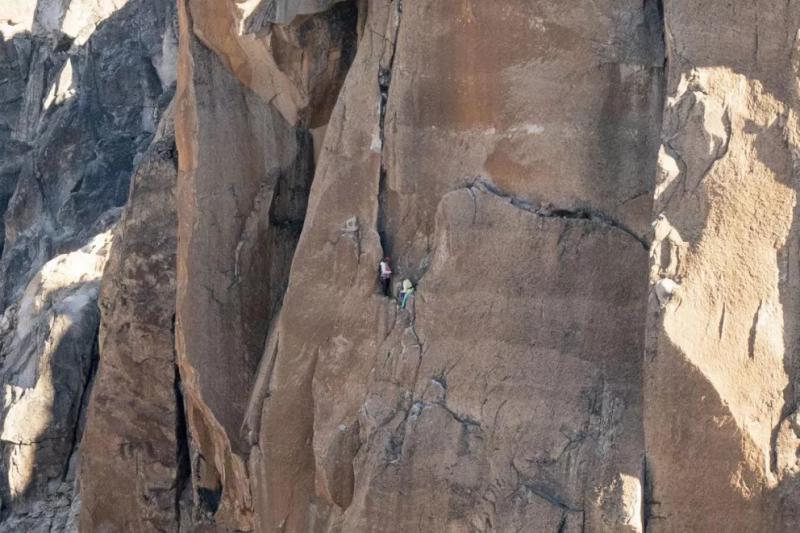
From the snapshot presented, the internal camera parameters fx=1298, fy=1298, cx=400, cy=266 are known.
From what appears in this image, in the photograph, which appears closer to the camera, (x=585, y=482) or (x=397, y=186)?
(x=585, y=482)

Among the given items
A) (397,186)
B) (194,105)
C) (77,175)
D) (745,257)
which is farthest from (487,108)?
(77,175)

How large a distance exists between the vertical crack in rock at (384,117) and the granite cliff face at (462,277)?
28 millimetres

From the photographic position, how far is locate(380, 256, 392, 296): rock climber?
9.21 meters

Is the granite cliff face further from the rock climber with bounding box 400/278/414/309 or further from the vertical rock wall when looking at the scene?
the vertical rock wall

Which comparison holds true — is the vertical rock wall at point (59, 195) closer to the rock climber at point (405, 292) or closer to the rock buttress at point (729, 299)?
the rock climber at point (405, 292)

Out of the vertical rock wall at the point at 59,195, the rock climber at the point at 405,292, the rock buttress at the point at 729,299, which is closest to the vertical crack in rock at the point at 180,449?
the vertical rock wall at the point at 59,195

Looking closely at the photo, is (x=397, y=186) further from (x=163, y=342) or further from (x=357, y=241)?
(x=163, y=342)

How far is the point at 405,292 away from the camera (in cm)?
905

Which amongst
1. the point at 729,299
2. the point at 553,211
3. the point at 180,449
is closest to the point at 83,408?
the point at 180,449

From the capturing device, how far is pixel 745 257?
765cm

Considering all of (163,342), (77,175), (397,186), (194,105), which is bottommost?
(163,342)

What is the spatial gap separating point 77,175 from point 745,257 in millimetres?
16274

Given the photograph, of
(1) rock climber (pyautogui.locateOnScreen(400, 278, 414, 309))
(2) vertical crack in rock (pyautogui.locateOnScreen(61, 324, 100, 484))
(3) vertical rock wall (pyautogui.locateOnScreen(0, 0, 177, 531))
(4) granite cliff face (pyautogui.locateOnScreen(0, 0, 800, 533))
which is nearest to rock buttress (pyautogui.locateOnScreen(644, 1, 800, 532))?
(4) granite cliff face (pyautogui.locateOnScreen(0, 0, 800, 533))

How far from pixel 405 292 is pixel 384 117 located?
1293mm
